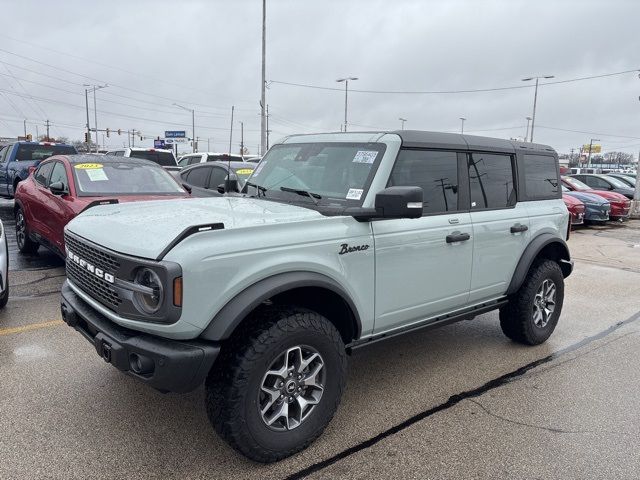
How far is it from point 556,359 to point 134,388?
3.57 metres

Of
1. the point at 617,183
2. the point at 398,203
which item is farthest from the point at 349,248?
the point at 617,183

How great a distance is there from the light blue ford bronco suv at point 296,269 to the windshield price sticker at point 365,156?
10mm

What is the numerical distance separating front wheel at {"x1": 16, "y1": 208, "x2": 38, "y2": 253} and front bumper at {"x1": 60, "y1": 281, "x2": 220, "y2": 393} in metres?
6.25

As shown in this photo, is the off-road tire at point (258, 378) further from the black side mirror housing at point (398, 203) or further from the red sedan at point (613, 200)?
the red sedan at point (613, 200)

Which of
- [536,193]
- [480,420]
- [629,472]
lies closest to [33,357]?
[480,420]

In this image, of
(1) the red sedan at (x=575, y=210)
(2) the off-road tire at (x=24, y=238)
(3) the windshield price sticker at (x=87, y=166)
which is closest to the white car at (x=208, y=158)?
(2) the off-road tire at (x=24, y=238)

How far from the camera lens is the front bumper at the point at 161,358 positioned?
7.99 feet

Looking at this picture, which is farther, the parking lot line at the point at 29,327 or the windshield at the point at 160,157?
the windshield at the point at 160,157

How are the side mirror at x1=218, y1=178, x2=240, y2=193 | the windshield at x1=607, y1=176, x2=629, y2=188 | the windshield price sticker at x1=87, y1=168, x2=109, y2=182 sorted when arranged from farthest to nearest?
the windshield at x1=607, y1=176, x2=629, y2=188 < the windshield price sticker at x1=87, y1=168, x2=109, y2=182 < the side mirror at x1=218, y1=178, x2=240, y2=193

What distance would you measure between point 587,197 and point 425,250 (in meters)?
14.0

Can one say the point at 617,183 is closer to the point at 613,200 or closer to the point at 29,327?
the point at 613,200

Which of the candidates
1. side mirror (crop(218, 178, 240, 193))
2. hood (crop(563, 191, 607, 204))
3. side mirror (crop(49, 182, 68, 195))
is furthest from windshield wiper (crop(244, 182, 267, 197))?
hood (crop(563, 191, 607, 204))

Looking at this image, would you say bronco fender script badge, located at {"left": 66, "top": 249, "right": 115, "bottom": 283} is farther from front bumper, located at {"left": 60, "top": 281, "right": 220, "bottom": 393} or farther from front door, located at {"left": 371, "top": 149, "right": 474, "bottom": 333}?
front door, located at {"left": 371, "top": 149, "right": 474, "bottom": 333}

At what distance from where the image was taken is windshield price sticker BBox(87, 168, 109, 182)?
6508 millimetres
